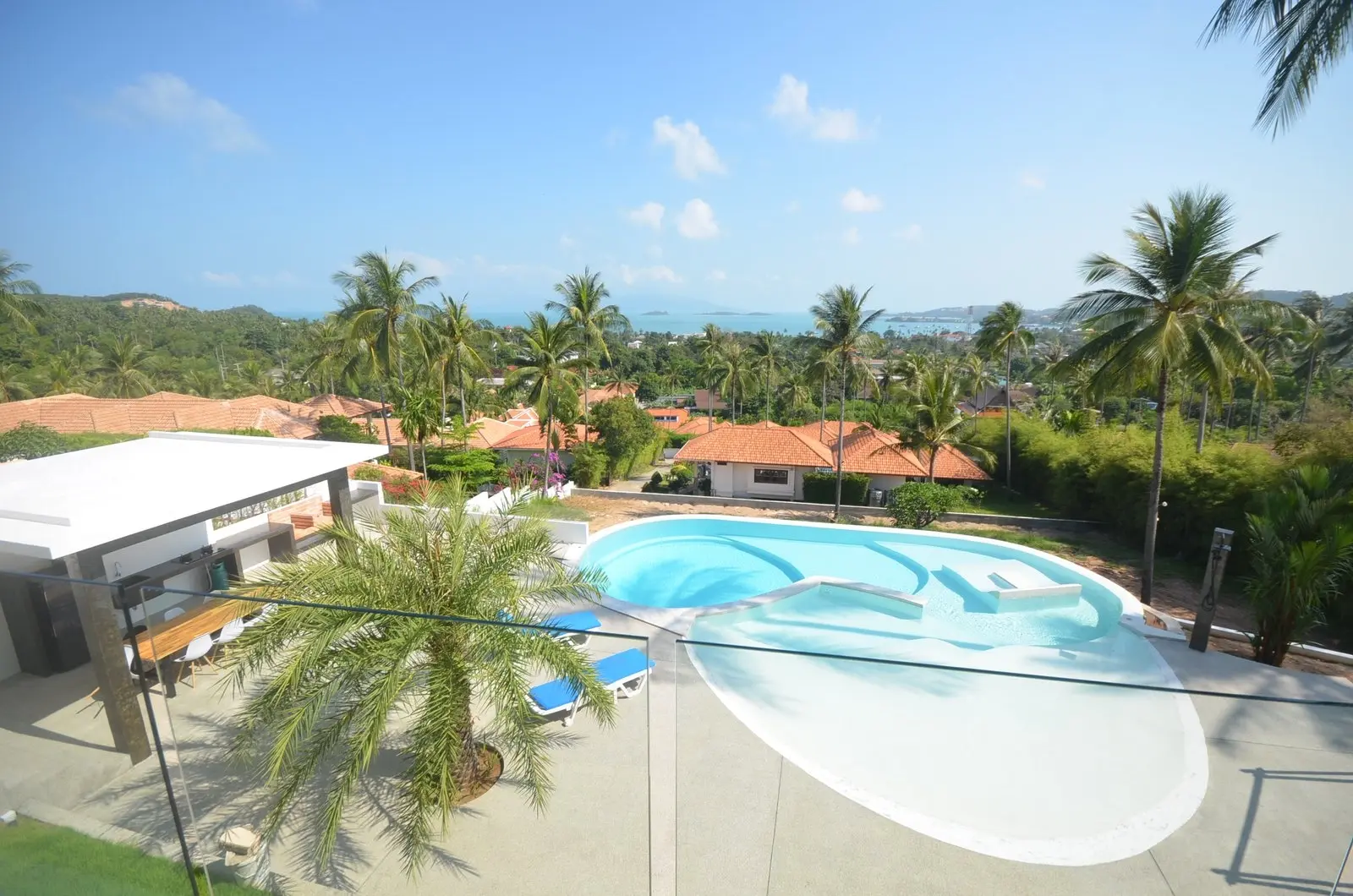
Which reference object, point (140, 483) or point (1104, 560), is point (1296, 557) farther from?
point (140, 483)

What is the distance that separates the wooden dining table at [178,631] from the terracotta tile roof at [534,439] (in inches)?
914

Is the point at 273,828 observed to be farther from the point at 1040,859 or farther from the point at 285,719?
the point at 1040,859

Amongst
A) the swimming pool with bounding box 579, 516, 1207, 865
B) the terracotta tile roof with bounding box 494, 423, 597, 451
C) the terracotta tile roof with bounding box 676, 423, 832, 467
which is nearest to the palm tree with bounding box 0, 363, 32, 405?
the terracotta tile roof with bounding box 494, 423, 597, 451

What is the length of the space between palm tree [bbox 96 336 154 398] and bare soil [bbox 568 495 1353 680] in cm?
4178

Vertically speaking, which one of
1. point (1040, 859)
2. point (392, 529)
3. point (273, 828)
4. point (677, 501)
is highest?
point (392, 529)

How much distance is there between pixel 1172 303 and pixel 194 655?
1608 centimetres

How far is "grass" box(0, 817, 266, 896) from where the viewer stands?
4422 millimetres

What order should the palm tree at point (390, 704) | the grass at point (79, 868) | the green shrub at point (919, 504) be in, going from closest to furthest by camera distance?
the palm tree at point (390, 704)
the grass at point (79, 868)
the green shrub at point (919, 504)

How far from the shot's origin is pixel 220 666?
15.3ft

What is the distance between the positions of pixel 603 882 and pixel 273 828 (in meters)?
2.51

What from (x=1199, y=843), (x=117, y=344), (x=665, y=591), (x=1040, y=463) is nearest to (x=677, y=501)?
(x=665, y=591)

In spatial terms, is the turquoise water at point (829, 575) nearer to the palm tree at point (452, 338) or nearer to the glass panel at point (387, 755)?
the glass panel at point (387, 755)

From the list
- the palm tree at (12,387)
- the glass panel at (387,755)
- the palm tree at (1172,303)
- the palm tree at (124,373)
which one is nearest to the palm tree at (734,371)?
the palm tree at (1172,303)

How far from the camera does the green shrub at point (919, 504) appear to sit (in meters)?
18.4
